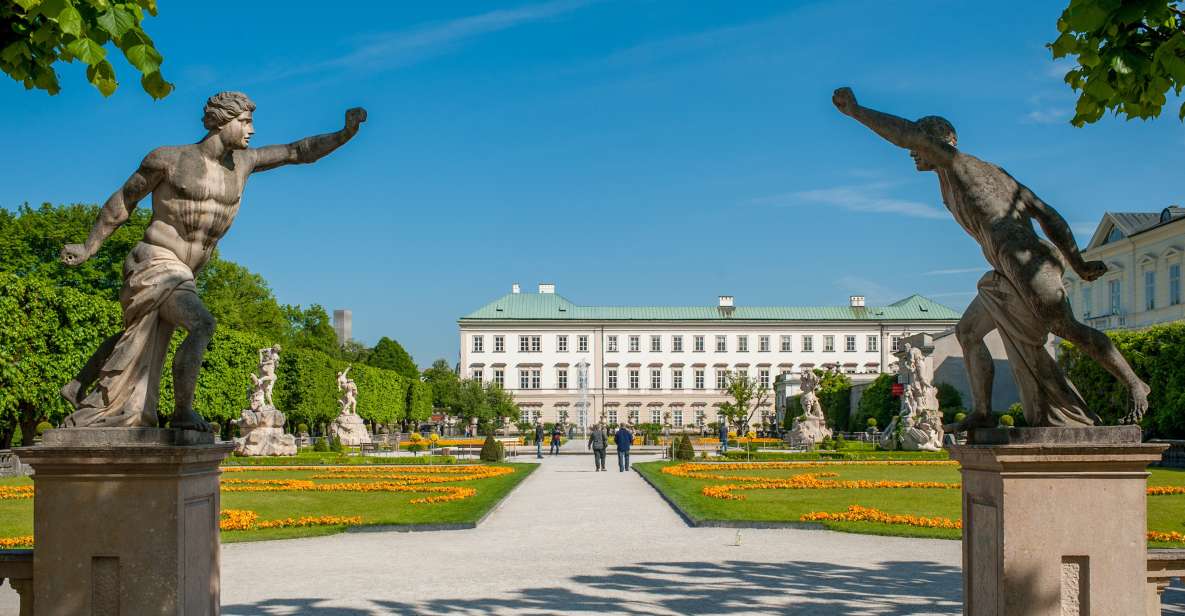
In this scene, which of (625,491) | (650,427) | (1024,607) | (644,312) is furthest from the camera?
(644,312)

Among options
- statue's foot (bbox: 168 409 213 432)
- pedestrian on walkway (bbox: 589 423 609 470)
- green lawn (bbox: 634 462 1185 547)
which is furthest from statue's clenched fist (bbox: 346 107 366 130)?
pedestrian on walkway (bbox: 589 423 609 470)

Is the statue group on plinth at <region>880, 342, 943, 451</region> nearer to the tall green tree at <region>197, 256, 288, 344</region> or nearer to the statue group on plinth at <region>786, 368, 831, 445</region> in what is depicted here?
the statue group on plinth at <region>786, 368, 831, 445</region>

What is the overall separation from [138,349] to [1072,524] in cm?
457

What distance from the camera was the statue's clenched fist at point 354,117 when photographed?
5.71 metres

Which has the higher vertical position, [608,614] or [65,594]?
[65,594]

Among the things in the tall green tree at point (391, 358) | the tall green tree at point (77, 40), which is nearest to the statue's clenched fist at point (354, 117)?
the tall green tree at point (77, 40)

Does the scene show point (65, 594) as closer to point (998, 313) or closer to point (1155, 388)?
point (998, 313)

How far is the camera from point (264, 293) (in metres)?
54.0

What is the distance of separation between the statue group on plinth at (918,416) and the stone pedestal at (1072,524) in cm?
2994

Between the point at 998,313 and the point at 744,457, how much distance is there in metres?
27.0

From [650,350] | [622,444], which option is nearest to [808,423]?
[622,444]

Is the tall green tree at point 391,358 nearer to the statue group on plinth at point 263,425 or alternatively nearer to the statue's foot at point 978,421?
the statue group on plinth at point 263,425

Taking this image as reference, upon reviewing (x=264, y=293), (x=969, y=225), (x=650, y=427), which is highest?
(x=264, y=293)

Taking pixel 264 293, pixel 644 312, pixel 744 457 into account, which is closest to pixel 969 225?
pixel 744 457
